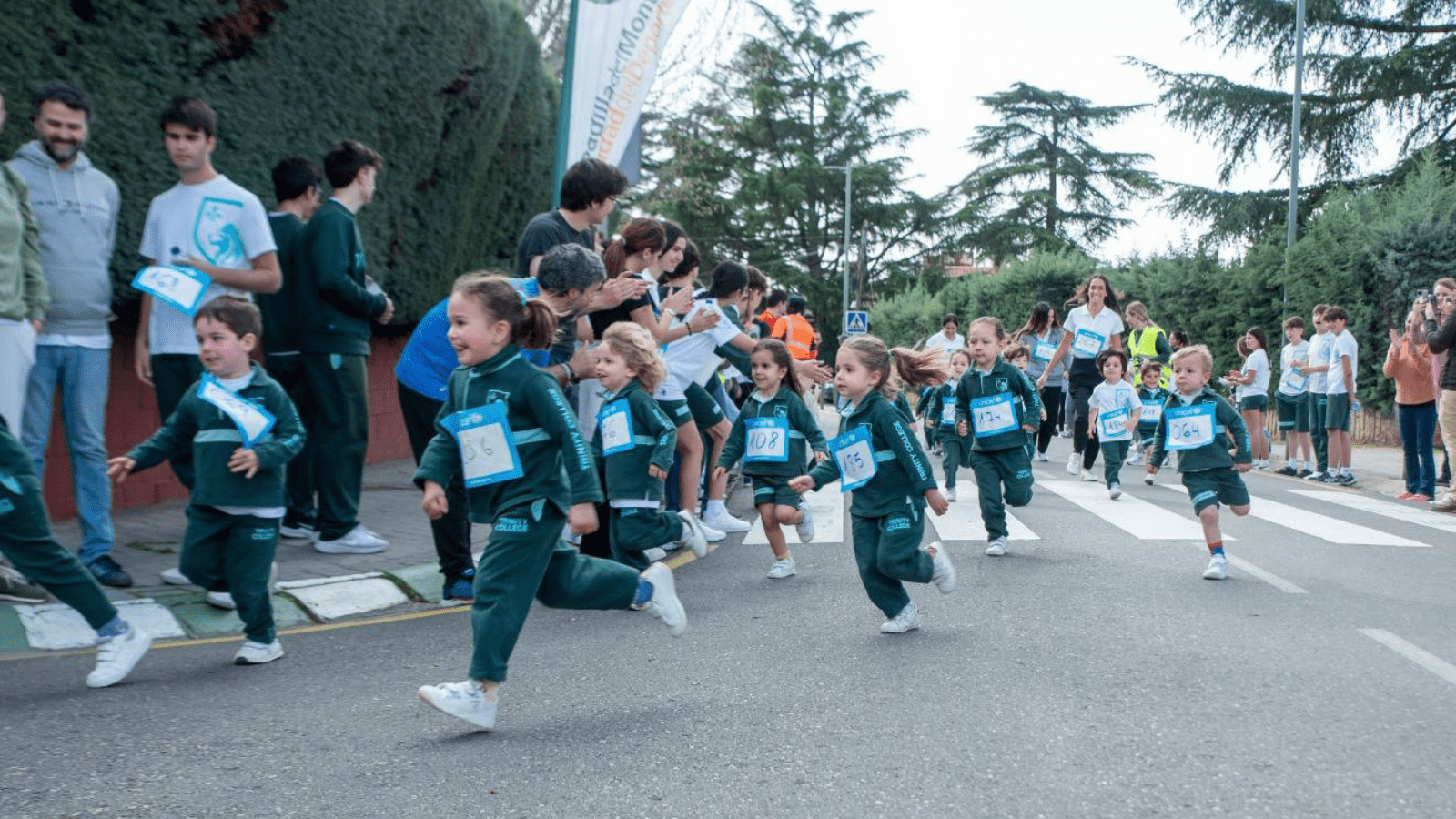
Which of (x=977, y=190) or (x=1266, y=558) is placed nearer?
(x=1266, y=558)

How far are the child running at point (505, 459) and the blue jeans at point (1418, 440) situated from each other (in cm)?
1069

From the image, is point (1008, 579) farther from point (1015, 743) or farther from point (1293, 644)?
point (1015, 743)

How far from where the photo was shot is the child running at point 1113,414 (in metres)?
12.2

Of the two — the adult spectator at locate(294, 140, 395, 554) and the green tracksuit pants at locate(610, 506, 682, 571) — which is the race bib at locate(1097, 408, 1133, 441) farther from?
the adult spectator at locate(294, 140, 395, 554)

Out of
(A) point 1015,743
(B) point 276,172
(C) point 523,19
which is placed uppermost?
(C) point 523,19

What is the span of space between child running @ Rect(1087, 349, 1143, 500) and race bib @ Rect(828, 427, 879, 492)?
6.35 meters

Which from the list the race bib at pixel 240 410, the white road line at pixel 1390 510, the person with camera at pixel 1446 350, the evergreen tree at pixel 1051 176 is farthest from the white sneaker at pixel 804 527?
the evergreen tree at pixel 1051 176

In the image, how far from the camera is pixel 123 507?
8.79 m

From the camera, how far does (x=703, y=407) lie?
9.00m

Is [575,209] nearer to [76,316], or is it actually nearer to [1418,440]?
[76,316]

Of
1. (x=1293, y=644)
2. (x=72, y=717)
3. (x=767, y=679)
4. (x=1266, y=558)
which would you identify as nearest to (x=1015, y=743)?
(x=767, y=679)

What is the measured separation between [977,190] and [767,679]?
175ft

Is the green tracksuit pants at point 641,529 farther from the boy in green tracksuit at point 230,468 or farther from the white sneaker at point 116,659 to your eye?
the white sneaker at point 116,659

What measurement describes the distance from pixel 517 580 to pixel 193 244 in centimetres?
323
